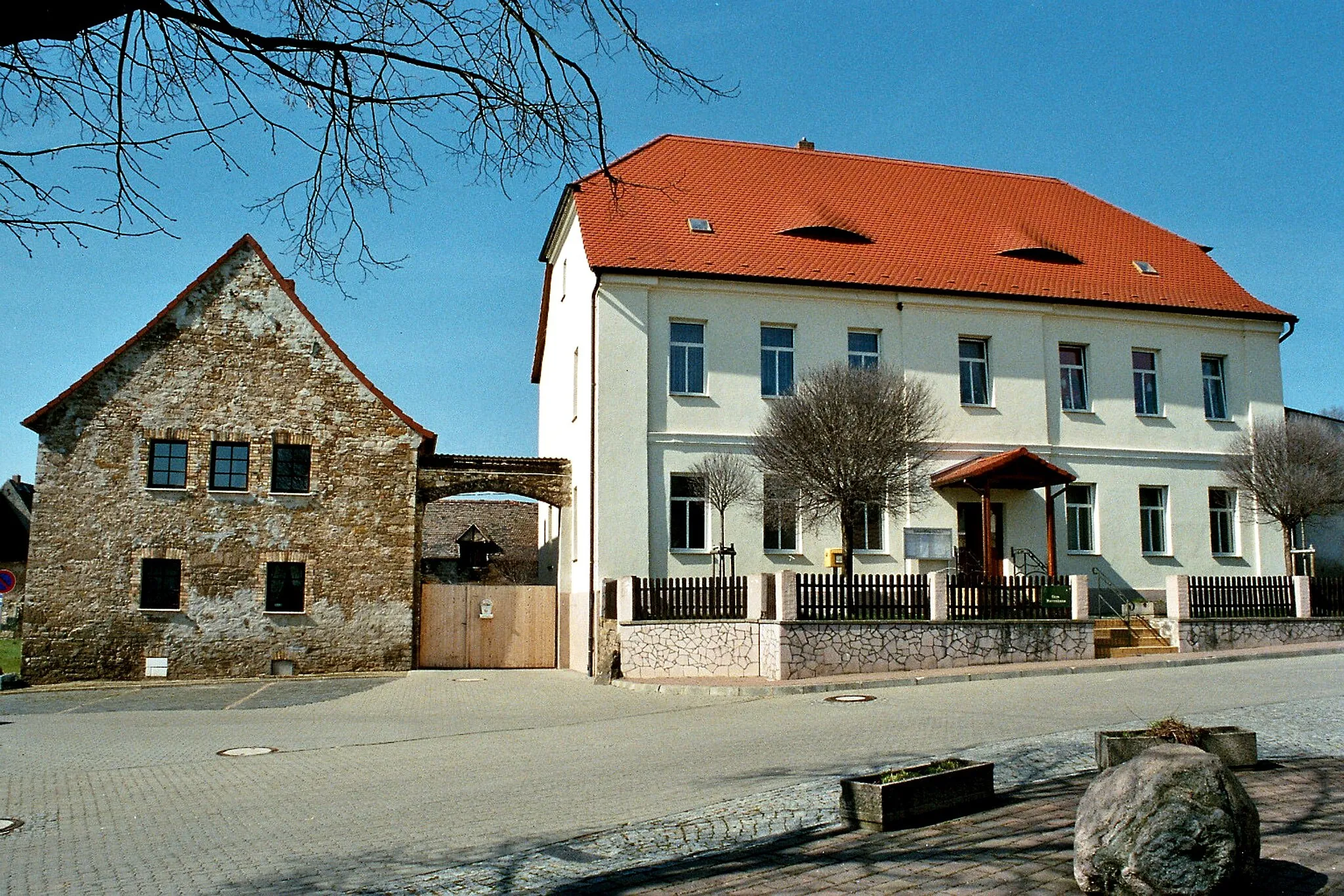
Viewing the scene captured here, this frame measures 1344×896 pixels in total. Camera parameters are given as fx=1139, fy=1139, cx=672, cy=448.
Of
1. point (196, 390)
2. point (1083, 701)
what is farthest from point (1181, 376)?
point (196, 390)

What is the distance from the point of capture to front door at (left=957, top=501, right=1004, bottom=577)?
25.6 meters

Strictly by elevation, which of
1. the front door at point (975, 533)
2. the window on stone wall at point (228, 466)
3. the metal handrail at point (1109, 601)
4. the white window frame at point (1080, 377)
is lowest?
the metal handrail at point (1109, 601)

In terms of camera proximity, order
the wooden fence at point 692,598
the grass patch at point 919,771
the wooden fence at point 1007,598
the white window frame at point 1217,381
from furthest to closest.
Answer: the white window frame at point 1217,381 → the wooden fence at point 692,598 → the wooden fence at point 1007,598 → the grass patch at point 919,771

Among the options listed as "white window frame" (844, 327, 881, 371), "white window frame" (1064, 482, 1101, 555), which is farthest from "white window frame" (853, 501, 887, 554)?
"white window frame" (1064, 482, 1101, 555)

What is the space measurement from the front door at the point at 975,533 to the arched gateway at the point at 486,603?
29.9 feet

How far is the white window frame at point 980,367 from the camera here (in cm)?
2659

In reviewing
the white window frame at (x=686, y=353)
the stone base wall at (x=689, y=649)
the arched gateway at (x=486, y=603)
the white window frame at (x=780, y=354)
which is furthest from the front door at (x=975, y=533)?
the arched gateway at (x=486, y=603)

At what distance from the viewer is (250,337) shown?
86.8 feet

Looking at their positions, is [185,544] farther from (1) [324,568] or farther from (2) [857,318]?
(2) [857,318]

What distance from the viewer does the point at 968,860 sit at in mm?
6645

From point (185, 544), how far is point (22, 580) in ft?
55.1

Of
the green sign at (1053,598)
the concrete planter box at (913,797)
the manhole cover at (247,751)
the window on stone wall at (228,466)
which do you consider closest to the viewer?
the concrete planter box at (913,797)

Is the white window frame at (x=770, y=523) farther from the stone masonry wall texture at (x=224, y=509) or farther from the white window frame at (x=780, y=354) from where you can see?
the stone masonry wall texture at (x=224, y=509)

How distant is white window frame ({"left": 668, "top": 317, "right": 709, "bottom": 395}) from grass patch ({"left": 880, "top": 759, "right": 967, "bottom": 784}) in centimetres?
1715
